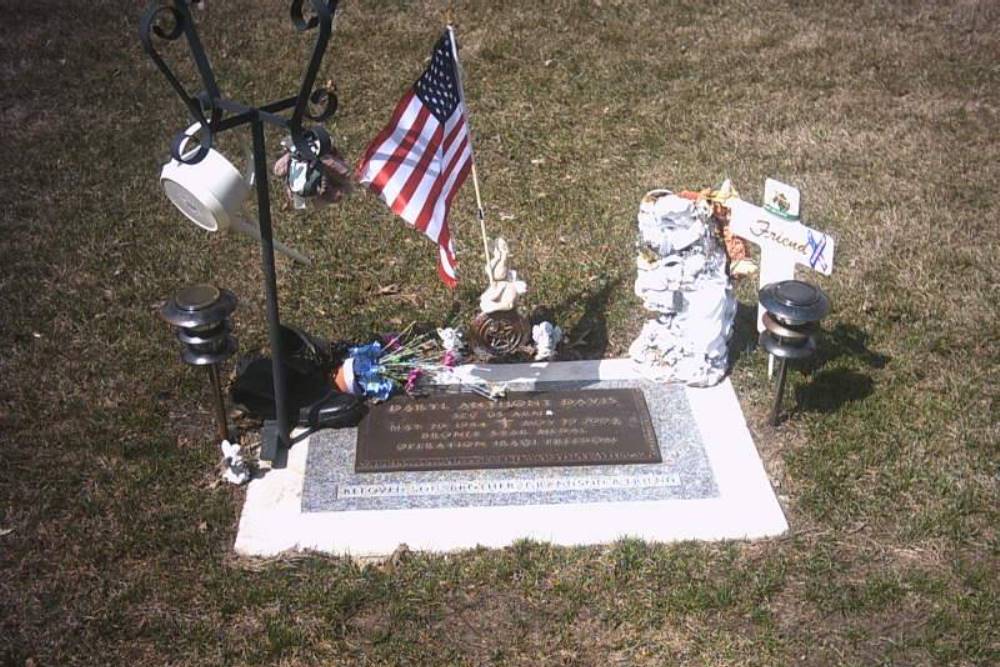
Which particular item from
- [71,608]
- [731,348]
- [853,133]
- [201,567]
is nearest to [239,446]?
[201,567]

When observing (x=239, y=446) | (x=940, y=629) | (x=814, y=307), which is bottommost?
(x=940, y=629)

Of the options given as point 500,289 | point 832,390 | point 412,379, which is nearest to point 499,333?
point 500,289

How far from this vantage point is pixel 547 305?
7.05 meters

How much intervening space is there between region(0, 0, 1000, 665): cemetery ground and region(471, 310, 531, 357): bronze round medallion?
613 mm

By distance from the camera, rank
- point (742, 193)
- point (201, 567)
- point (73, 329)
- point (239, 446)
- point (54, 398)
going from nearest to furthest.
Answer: point (201, 567) < point (239, 446) < point (54, 398) < point (73, 329) < point (742, 193)

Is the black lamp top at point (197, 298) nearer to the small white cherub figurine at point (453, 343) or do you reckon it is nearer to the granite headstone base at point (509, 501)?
the granite headstone base at point (509, 501)

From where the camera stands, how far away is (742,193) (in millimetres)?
8406

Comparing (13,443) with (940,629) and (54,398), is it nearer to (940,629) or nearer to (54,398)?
(54,398)

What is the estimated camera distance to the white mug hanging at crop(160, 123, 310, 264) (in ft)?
16.5

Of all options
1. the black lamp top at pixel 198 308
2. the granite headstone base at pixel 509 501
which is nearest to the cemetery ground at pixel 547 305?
the granite headstone base at pixel 509 501

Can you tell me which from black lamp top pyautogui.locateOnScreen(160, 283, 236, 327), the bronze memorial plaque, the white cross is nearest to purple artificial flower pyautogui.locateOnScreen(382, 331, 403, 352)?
the bronze memorial plaque

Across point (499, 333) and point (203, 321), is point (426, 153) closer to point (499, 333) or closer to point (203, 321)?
point (499, 333)

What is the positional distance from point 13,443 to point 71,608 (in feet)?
4.59

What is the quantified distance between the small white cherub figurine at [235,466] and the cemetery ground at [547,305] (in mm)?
89
